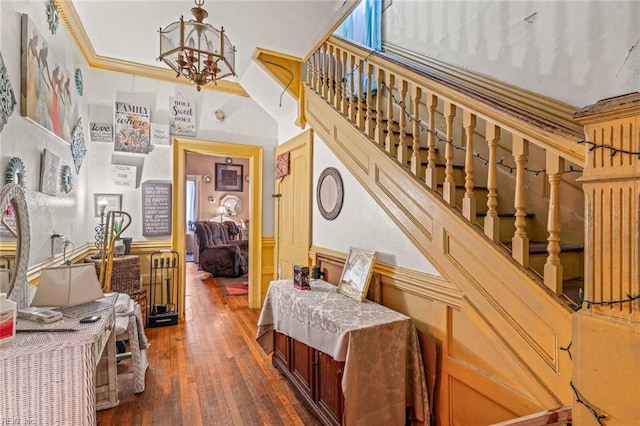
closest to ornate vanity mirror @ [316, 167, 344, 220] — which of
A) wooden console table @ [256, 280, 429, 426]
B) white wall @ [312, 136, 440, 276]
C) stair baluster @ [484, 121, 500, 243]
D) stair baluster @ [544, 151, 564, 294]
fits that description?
white wall @ [312, 136, 440, 276]

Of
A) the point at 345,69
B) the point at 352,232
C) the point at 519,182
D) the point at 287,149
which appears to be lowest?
the point at 352,232

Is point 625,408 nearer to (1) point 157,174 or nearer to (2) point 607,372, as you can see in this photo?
(2) point 607,372

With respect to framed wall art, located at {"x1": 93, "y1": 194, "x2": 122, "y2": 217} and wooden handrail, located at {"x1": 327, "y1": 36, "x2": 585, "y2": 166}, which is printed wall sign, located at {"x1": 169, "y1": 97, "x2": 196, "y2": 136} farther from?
wooden handrail, located at {"x1": 327, "y1": 36, "x2": 585, "y2": 166}

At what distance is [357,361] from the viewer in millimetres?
1764

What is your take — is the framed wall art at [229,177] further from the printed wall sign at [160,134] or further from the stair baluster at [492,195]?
the stair baluster at [492,195]

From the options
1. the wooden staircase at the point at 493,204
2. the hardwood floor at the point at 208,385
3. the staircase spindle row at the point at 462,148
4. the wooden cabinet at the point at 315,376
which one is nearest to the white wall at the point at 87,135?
the hardwood floor at the point at 208,385

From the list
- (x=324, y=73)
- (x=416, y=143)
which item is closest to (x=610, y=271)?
(x=416, y=143)

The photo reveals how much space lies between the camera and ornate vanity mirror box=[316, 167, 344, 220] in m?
2.88

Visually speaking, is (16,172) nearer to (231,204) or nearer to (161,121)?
(161,121)

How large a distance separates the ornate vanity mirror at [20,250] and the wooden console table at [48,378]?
0.30 metres

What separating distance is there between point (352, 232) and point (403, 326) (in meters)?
0.97

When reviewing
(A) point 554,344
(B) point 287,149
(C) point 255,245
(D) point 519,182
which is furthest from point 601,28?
(C) point 255,245

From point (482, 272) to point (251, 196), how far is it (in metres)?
3.57

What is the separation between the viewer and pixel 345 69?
9.36 feet
